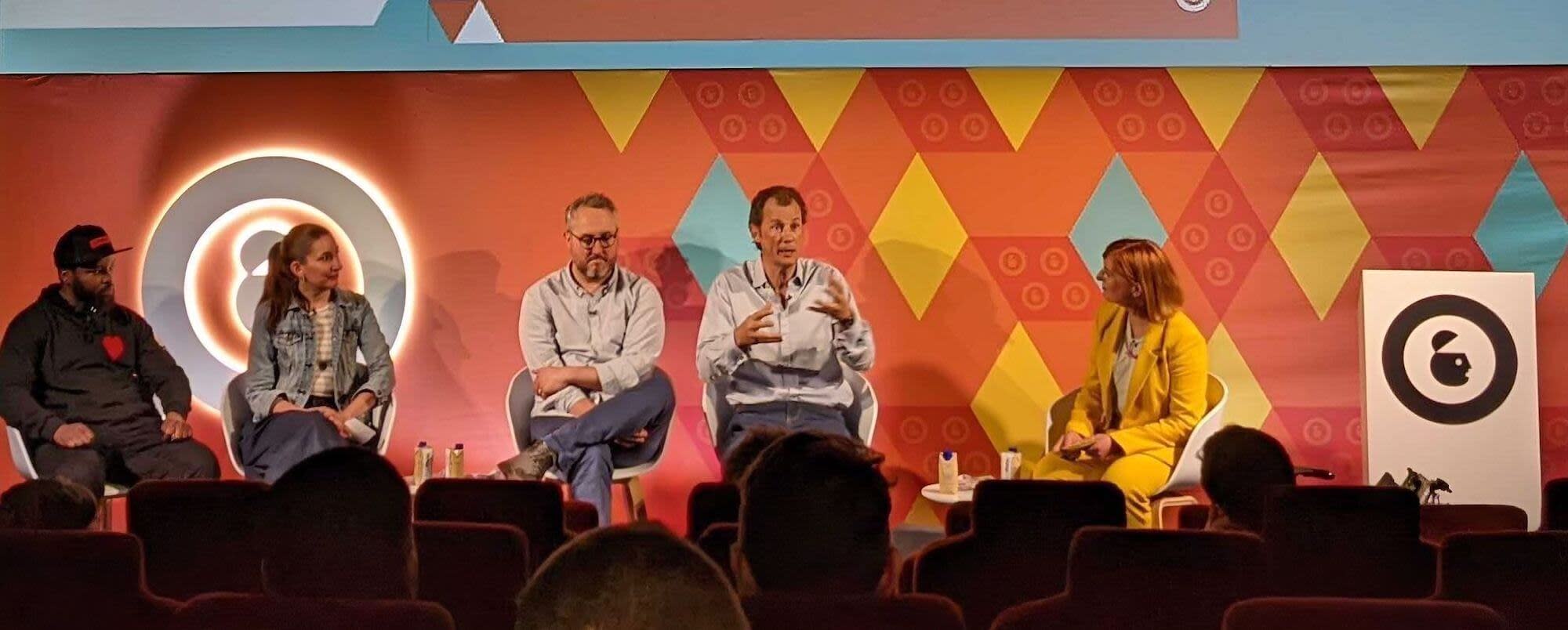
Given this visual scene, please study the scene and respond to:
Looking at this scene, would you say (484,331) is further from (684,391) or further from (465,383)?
(684,391)

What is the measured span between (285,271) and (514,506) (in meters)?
3.50

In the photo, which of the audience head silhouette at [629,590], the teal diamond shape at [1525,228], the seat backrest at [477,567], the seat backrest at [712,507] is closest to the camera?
the audience head silhouette at [629,590]

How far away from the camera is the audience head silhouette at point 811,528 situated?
2.56 metres

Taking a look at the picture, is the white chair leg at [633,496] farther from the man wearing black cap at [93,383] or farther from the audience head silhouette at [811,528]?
the audience head silhouette at [811,528]

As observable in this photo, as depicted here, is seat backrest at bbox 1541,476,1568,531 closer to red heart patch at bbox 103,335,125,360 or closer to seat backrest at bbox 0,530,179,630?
seat backrest at bbox 0,530,179,630

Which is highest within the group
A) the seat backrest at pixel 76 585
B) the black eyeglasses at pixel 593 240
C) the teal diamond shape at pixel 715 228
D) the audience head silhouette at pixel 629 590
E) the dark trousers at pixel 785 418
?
the teal diamond shape at pixel 715 228

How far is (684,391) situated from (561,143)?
1.34m

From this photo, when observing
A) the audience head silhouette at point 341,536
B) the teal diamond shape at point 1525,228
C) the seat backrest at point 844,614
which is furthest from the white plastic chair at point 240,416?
the teal diamond shape at point 1525,228

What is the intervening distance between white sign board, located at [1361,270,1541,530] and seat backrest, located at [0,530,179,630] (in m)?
5.82

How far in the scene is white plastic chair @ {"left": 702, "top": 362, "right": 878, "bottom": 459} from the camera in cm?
692

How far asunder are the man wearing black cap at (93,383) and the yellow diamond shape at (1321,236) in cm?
516

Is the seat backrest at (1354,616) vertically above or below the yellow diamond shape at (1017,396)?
below

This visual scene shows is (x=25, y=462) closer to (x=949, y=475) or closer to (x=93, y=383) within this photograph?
(x=93, y=383)

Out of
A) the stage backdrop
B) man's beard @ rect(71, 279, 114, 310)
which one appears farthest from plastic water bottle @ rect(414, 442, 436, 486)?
man's beard @ rect(71, 279, 114, 310)
